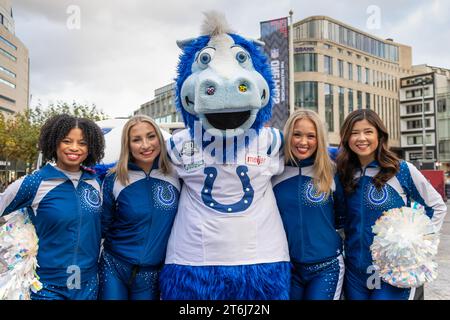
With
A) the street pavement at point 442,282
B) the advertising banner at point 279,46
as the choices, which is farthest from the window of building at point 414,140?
the street pavement at point 442,282

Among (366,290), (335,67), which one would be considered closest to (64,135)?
(366,290)

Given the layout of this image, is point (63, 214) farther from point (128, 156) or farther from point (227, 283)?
point (227, 283)

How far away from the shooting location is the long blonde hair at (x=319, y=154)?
2.44 metres

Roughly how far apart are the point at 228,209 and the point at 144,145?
639 mm

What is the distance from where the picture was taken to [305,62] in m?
36.4

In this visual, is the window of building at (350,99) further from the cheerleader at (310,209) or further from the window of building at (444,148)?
the cheerleader at (310,209)

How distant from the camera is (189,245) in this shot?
234cm

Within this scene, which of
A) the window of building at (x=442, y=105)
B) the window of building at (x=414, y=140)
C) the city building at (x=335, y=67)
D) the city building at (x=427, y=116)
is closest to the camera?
the city building at (x=335, y=67)

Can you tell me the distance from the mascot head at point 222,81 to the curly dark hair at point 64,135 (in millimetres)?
540

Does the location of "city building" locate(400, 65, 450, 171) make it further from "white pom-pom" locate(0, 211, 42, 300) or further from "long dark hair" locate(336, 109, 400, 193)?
"white pom-pom" locate(0, 211, 42, 300)

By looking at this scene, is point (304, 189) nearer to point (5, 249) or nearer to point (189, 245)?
point (189, 245)

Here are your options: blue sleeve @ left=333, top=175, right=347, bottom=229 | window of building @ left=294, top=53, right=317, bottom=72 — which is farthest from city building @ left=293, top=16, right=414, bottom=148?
blue sleeve @ left=333, top=175, right=347, bottom=229
